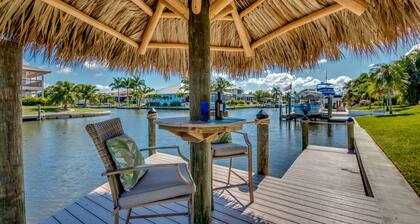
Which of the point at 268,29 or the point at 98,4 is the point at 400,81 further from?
the point at 98,4

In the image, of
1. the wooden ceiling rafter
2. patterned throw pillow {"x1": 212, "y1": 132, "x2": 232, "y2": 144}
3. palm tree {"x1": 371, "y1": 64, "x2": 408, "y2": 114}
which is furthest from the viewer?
palm tree {"x1": 371, "y1": 64, "x2": 408, "y2": 114}

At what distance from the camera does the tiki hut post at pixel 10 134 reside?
1550 millimetres

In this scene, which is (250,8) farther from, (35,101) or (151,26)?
(35,101)

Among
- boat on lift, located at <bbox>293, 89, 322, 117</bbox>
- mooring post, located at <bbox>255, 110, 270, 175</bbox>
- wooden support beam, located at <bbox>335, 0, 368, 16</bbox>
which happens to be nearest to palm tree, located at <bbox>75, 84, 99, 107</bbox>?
boat on lift, located at <bbox>293, 89, 322, 117</bbox>

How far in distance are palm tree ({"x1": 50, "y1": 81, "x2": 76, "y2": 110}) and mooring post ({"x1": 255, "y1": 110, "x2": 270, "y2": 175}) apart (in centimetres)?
3004

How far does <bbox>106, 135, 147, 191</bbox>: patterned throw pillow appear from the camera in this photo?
1.52 meters

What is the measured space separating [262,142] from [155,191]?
2.28 m

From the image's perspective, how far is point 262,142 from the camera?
11.4 feet

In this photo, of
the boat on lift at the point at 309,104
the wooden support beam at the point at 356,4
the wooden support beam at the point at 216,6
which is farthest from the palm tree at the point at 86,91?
the wooden support beam at the point at 356,4

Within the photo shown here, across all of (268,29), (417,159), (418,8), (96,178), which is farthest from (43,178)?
(417,159)

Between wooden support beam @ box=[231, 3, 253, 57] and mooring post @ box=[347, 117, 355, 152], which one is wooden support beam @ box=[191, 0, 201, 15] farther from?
mooring post @ box=[347, 117, 355, 152]

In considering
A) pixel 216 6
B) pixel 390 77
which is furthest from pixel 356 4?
pixel 390 77

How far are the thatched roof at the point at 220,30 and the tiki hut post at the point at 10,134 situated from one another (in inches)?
7.4

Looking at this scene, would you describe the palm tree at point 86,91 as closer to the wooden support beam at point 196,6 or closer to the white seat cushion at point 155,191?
the wooden support beam at point 196,6
